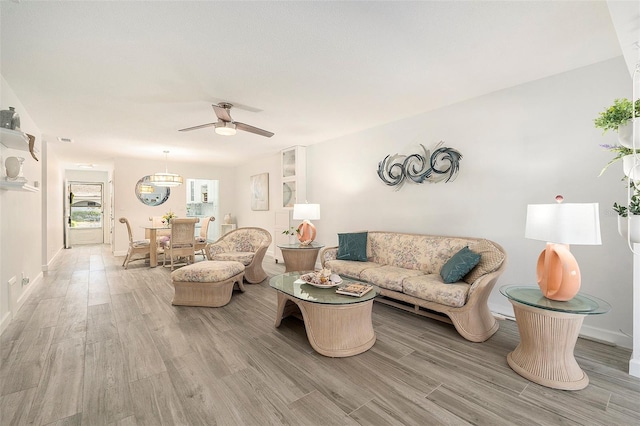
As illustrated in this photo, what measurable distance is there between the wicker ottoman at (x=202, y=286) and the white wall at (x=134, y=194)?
4.19 m

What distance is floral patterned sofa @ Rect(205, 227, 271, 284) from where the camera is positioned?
14.1 ft

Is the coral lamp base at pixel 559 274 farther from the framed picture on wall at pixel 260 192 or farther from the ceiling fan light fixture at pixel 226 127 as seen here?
the framed picture on wall at pixel 260 192

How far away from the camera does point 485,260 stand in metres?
2.73

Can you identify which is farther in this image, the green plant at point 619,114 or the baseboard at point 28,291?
the baseboard at point 28,291

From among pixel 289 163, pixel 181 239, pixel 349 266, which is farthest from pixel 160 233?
pixel 349 266

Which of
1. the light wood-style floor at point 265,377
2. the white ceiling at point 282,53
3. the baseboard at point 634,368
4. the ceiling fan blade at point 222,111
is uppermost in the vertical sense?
the white ceiling at point 282,53

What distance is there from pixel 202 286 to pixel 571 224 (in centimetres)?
355

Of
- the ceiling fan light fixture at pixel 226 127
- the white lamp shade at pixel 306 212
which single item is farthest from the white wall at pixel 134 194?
the ceiling fan light fixture at pixel 226 127

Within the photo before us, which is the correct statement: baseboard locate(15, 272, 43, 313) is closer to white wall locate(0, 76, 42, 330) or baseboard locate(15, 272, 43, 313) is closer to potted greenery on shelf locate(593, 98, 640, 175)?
white wall locate(0, 76, 42, 330)

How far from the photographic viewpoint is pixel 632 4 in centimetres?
145

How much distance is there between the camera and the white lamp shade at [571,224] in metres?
1.81

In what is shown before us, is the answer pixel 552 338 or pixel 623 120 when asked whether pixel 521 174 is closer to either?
pixel 623 120

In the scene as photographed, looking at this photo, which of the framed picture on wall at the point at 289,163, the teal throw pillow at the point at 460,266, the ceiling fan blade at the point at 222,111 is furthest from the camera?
the framed picture on wall at the point at 289,163

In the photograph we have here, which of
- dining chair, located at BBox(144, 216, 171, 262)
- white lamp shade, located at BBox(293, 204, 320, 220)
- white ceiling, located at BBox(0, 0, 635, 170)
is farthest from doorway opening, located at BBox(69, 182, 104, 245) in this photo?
white lamp shade, located at BBox(293, 204, 320, 220)
